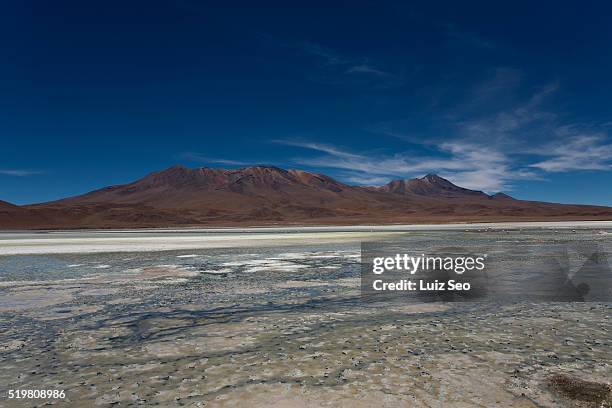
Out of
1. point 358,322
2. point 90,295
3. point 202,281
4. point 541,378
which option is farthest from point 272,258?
point 541,378

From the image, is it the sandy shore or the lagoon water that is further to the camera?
the sandy shore

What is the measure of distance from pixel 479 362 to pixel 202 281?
393 inches

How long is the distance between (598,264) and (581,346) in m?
12.5

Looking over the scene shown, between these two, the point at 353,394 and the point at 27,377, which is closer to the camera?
the point at 353,394

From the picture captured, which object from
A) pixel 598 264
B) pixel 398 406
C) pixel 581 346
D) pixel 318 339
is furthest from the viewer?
pixel 598 264

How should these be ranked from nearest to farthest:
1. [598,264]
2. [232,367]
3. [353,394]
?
[353,394]
[232,367]
[598,264]

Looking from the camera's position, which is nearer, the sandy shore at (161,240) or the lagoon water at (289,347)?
the lagoon water at (289,347)

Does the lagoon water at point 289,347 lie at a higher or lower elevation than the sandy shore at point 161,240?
lower

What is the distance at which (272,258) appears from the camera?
21.5 meters

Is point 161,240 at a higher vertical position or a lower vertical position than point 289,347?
higher

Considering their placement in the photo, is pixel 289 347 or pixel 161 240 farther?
pixel 161 240

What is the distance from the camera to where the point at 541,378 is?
5.41m

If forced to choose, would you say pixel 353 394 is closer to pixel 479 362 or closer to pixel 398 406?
pixel 398 406

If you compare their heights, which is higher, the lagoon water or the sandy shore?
the sandy shore
